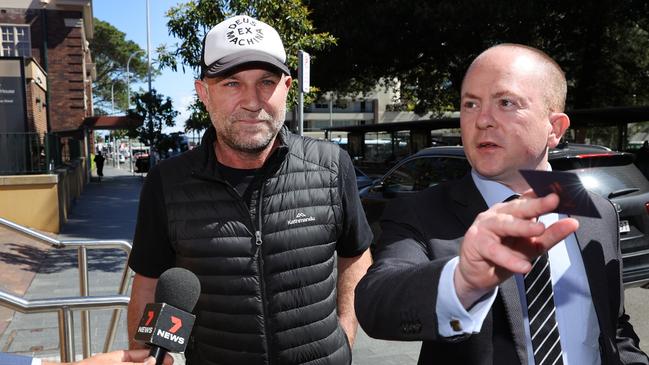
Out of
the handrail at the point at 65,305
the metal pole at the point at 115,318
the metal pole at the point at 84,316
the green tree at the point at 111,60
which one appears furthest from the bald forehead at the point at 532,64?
the green tree at the point at 111,60

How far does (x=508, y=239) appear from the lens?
1004 millimetres

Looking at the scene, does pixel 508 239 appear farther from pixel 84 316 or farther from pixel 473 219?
pixel 84 316

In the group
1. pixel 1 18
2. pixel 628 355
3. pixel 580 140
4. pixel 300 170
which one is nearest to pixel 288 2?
pixel 300 170

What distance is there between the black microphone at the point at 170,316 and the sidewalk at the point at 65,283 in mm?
3520

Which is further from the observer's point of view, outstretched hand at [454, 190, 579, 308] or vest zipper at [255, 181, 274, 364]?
vest zipper at [255, 181, 274, 364]

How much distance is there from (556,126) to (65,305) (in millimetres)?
2648

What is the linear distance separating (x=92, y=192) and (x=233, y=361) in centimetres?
2114

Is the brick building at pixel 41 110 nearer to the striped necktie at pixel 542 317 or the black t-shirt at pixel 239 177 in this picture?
the black t-shirt at pixel 239 177

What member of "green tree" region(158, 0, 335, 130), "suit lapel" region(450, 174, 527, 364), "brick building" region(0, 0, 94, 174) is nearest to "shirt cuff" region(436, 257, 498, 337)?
"suit lapel" region(450, 174, 527, 364)

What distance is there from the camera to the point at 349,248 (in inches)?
94.1

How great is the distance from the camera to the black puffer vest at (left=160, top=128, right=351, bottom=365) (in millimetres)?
2094

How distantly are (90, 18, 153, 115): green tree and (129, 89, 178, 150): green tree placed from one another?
3047 cm

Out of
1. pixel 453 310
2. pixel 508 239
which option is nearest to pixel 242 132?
pixel 453 310

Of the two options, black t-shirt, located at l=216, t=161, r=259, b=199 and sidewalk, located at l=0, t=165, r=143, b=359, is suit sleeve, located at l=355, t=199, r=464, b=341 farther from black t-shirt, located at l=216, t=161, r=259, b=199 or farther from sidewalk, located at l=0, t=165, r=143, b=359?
sidewalk, located at l=0, t=165, r=143, b=359
